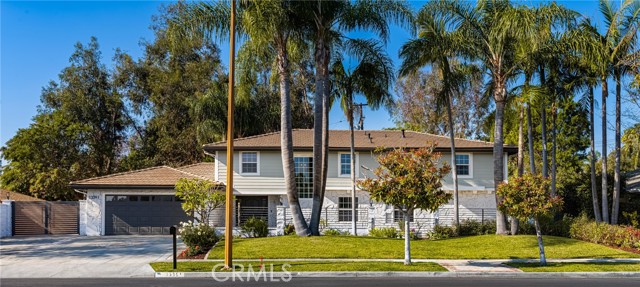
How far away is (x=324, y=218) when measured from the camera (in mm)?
29641

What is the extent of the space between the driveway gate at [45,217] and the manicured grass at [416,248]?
1213 centimetres

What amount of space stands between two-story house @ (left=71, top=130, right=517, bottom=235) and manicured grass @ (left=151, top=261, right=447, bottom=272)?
10544mm

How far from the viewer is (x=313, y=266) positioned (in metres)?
17.5

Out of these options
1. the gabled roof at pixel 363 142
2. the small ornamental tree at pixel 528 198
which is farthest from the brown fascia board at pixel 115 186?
the small ornamental tree at pixel 528 198

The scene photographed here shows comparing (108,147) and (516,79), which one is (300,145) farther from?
(108,147)

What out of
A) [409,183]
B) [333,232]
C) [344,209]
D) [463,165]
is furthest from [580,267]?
[344,209]

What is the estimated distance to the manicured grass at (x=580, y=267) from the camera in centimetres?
1720

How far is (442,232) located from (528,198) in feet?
26.4

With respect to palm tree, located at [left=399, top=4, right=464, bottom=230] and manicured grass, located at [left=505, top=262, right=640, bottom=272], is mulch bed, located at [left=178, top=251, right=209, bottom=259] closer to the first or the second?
manicured grass, located at [left=505, top=262, right=640, bottom=272]

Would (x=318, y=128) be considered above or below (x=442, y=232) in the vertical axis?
above

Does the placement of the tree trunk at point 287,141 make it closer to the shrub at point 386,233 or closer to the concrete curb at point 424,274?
the shrub at point 386,233

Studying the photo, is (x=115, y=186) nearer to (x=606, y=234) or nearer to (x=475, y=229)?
(x=475, y=229)

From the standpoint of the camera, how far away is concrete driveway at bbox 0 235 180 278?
54.6ft

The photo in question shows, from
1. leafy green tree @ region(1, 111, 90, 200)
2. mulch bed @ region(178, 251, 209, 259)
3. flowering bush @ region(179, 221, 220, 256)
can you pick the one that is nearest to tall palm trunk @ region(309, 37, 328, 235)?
flowering bush @ region(179, 221, 220, 256)
